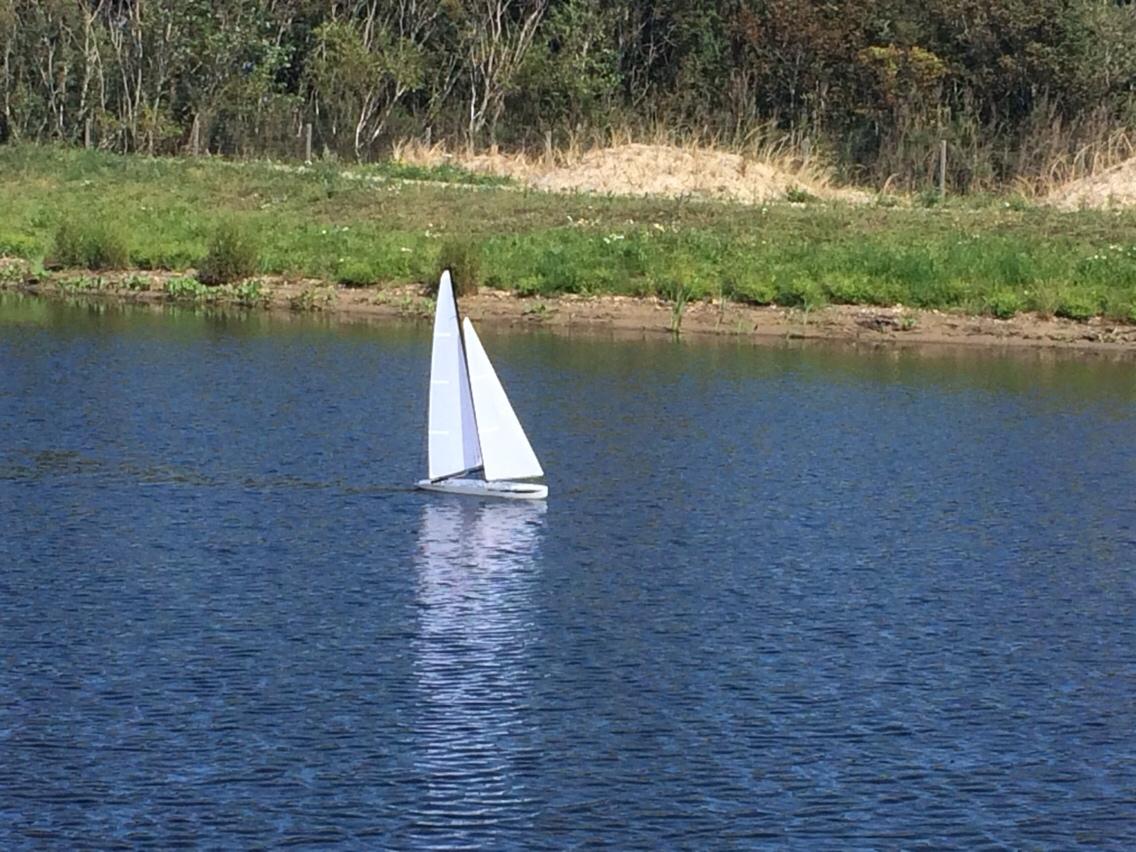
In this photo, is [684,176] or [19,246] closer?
[19,246]

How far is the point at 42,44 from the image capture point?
227 ft

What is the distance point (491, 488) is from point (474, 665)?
7.79m

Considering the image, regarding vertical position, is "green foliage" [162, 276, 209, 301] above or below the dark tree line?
below

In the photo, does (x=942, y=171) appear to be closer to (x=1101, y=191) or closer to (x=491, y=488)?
(x=1101, y=191)

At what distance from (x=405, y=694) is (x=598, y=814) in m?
3.17

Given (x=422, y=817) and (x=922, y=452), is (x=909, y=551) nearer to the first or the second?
(x=922, y=452)

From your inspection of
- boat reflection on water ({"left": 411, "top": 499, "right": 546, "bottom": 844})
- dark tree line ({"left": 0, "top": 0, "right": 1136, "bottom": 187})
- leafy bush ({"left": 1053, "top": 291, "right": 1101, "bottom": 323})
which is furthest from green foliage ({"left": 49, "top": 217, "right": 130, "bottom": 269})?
boat reflection on water ({"left": 411, "top": 499, "right": 546, "bottom": 844})

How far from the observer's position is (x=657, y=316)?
44.5m

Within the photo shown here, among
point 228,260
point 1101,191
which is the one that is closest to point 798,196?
point 1101,191

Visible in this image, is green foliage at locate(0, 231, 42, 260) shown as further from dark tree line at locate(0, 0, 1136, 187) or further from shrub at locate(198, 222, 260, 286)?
dark tree line at locate(0, 0, 1136, 187)

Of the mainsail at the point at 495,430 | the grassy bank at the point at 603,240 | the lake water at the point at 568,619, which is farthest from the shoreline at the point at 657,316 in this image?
the mainsail at the point at 495,430

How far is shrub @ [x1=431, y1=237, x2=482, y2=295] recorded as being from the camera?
45.6m

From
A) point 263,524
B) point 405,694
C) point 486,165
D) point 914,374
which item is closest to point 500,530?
point 263,524

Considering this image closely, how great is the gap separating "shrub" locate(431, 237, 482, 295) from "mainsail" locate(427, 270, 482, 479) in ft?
60.0
